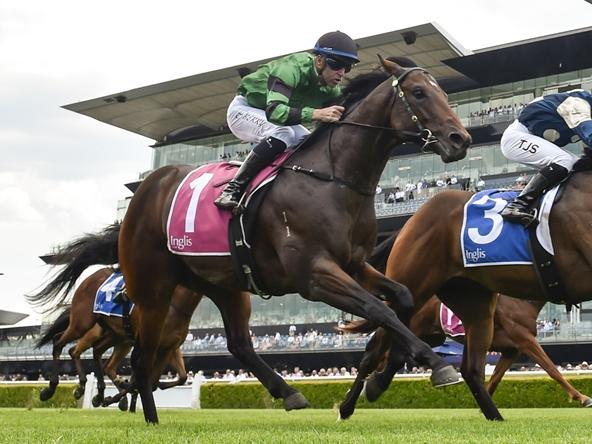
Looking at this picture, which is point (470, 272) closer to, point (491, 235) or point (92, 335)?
point (491, 235)

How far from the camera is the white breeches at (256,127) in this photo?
17.6ft

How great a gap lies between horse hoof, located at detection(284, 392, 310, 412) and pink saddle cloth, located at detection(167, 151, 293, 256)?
1.01 meters

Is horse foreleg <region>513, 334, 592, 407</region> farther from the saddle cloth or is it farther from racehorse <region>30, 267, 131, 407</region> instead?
racehorse <region>30, 267, 131, 407</region>

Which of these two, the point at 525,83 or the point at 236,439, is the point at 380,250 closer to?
the point at 236,439

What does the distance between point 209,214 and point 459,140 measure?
1745 mm

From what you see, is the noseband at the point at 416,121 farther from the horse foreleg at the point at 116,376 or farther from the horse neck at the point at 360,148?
the horse foreleg at the point at 116,376

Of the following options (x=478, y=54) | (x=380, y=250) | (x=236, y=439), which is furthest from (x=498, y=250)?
(x=478, y=54)

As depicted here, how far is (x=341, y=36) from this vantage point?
17.3 ft

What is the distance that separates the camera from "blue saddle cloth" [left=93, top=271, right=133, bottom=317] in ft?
34.9

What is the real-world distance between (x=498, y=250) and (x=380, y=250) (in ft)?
5.21

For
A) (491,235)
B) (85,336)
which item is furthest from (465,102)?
(491,235)

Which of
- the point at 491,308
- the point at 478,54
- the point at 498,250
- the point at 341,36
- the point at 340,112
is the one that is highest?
the point at 478,54

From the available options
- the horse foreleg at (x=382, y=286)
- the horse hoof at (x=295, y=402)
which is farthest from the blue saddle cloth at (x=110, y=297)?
the horse foreleg at (x=382, y=286)

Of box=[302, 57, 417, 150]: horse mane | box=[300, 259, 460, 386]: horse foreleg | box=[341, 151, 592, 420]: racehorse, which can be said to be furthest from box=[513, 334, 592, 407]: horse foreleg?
box=[302, 57, 417, 150]: horse mane
